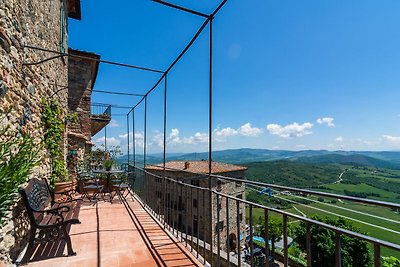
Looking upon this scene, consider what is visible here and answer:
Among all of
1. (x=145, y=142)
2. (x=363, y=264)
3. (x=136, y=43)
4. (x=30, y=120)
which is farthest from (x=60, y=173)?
(x=363, y=264)

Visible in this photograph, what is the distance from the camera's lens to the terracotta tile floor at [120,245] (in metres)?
2.38

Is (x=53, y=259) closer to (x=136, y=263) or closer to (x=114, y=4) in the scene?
(x=136, y=263)

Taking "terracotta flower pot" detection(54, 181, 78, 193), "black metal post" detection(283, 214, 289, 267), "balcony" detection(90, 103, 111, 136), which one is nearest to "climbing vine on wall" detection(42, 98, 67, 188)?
"terracotta flower pot" detection(54, 181, 78, 193)

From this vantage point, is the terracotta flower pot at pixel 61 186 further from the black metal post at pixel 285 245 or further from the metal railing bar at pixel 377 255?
the metal railing bar at pixel 377 255

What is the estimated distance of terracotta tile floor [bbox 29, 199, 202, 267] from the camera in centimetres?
238

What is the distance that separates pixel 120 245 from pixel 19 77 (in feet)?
7.29

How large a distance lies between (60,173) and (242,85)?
21.1 m

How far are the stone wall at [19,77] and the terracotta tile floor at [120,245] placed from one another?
1.45 feet

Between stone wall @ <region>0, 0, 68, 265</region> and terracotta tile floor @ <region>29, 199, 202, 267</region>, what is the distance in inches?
17.4

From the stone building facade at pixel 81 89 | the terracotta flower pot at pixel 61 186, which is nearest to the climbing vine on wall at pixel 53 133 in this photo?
the terracotta flower pot at pixel 61 186

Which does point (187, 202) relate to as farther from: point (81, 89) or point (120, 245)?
point (81, 89)

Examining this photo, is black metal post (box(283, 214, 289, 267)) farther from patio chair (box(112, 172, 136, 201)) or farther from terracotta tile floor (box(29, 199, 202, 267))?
patio chair (box(112, 172, 136, 201))

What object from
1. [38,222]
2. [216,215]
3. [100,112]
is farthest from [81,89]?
[216,215]

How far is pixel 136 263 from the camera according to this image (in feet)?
7.77
